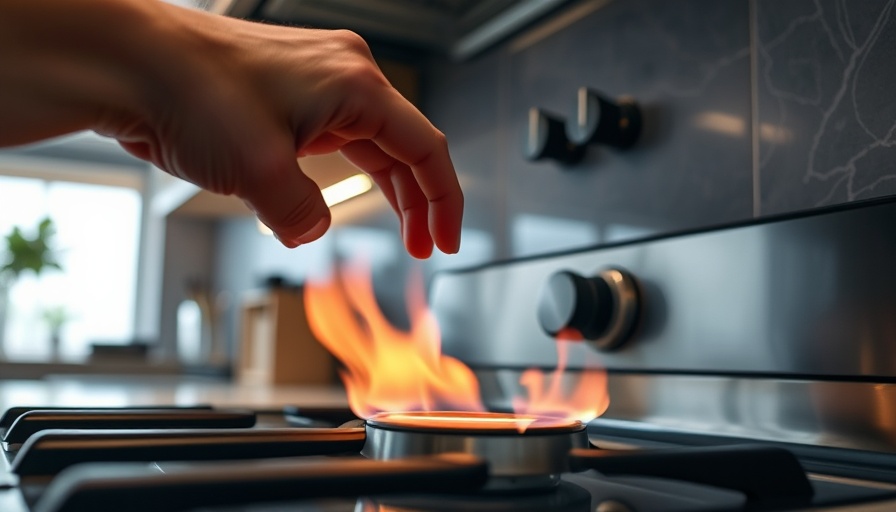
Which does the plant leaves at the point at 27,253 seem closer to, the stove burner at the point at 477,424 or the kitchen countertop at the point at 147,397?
the kitchen countertop at the point at 147,397

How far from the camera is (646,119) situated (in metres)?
0.79

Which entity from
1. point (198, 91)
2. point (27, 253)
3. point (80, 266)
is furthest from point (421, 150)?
point (80, 266)

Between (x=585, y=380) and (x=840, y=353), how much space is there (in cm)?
26

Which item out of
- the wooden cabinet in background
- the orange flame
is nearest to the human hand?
the orange flame

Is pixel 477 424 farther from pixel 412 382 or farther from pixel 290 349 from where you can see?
pixel 290 349

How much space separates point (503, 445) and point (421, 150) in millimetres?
261

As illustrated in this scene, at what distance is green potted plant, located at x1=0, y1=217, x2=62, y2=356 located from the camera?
12.0ft

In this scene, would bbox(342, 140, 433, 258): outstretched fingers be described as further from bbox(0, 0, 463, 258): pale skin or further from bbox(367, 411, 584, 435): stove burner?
bbox(367, 411, 584, 435): stove burner

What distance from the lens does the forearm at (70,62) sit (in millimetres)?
387

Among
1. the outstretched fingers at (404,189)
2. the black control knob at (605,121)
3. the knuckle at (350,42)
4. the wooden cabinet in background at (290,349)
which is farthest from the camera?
the wooden cabinet in background at (290,349)

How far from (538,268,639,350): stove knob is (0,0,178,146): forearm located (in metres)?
0.39

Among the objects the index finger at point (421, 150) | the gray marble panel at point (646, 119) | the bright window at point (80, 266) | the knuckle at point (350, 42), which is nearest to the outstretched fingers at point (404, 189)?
the index finger at point (421, 150)

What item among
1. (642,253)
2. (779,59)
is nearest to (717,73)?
(779,59)

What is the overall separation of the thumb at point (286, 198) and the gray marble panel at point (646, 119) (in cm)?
36
